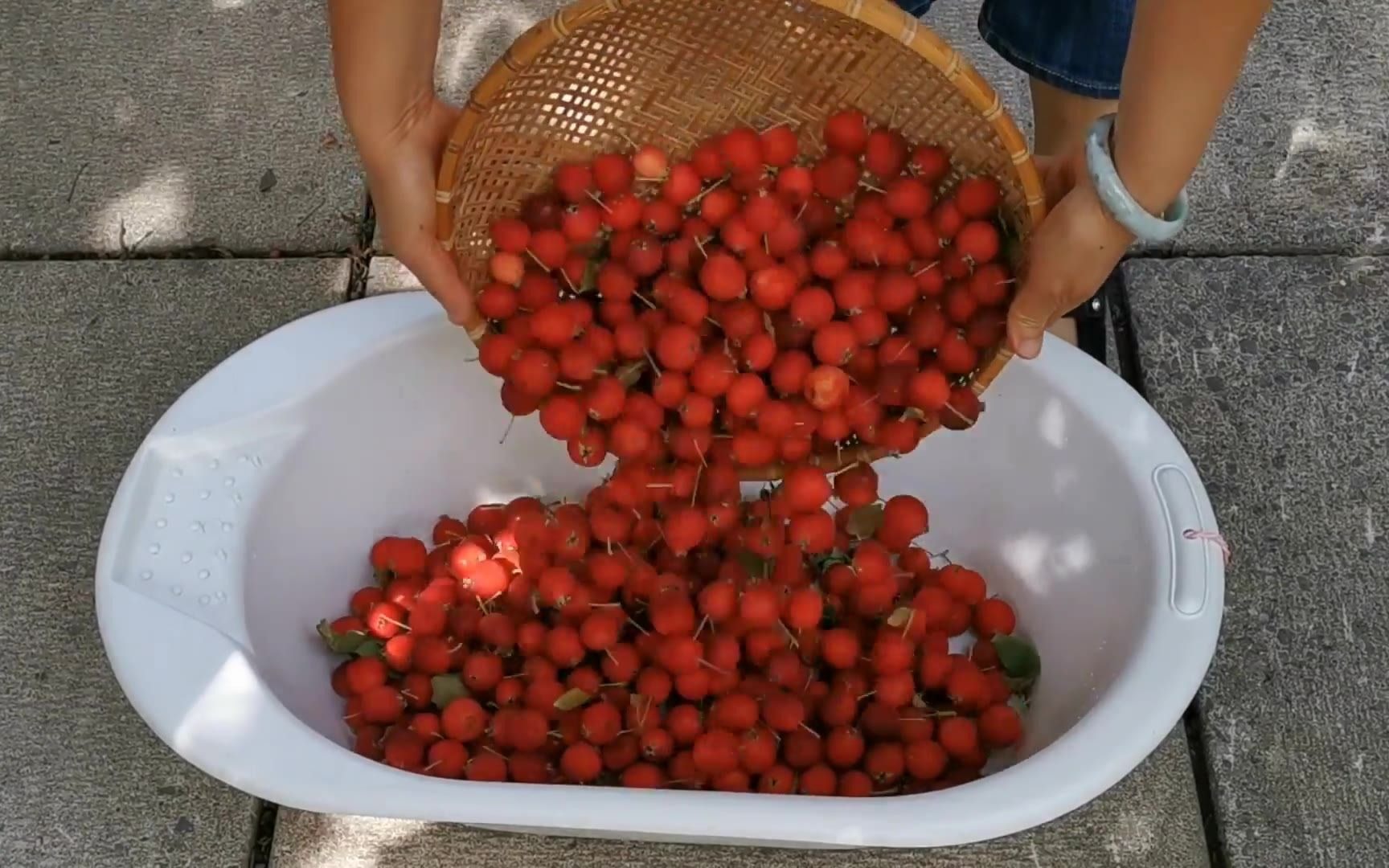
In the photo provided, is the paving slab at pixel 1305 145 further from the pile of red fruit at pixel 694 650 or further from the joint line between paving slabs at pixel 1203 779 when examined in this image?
the pile of red fruit at pixel 694 650

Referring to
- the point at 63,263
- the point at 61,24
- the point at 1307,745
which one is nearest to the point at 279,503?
the point at 63,263

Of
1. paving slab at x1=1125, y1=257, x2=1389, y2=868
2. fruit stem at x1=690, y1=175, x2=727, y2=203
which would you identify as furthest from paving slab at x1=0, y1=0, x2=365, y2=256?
paving slab at x1=1125, y1=257, x2=1389, y2=868

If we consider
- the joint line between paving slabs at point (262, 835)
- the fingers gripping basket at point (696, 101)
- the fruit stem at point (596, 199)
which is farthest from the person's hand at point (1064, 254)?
the joint line between paving slabs at point (262, 835)

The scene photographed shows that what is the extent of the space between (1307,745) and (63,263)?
1731 mm

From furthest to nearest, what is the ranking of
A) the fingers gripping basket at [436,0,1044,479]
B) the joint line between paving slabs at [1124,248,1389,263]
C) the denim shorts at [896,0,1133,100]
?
the joint line between paving slabs at [1124,248,1389,263]
the denim shorts at [896,0,1133,100]
the fingers gripping basket at [436,0,1044,479]

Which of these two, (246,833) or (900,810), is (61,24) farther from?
(900,810)

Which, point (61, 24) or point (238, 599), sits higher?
point (238, 599)

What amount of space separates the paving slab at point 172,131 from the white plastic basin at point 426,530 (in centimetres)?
53

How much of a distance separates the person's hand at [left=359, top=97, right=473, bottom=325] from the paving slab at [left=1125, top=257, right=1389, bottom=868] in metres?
0.96

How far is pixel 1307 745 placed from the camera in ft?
4.46

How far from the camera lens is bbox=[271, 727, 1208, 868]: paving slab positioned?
128cm

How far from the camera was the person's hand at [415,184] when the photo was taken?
1053 millimetres

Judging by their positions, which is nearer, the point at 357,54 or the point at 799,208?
the point at 357,54

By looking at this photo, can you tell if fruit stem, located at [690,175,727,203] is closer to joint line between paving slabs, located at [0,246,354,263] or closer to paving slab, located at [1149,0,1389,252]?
joint line between paving slabs, located at [0,246,354,263]
